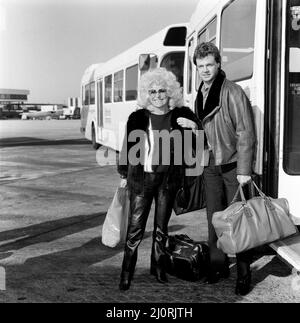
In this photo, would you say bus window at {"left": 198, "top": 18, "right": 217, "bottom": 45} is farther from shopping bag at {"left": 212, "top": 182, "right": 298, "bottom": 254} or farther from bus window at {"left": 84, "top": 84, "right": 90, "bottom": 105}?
bus window at {"left": 84, "top": 84, "right": 90, "bottom": 105}

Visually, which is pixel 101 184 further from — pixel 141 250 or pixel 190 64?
Result: pixel 141 250

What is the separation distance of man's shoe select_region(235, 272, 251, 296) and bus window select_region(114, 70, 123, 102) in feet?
31.7

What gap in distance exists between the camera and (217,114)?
12.4 feet

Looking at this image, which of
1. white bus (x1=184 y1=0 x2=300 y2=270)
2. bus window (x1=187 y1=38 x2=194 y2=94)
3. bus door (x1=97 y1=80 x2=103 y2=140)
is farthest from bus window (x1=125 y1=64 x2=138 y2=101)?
white bus (x1=184 y1=0 x2=300 y2=270)

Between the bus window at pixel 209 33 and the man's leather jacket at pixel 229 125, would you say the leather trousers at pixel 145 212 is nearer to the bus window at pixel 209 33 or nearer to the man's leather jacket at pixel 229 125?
the man's leather jacket at pixel 229 125

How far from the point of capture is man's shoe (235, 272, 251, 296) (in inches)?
153

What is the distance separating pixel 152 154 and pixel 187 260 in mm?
989

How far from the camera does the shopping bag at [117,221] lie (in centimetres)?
408

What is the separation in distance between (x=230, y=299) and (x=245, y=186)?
93cm

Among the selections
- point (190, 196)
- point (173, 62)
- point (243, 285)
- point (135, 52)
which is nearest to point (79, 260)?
point (190, 196)

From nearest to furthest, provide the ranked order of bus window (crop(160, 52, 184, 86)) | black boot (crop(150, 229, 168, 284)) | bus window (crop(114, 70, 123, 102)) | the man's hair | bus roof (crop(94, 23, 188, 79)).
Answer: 1. the man's hair
2. black boot (crop(150, 229, 168, 284))
3. bus window (crop(160, 52, 184, 86))
4. bus roof (crop(94, 23, 188, 79))
5. bus window (crop(114, 70, 123, 102))

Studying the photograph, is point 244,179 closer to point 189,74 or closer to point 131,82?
point 189,74

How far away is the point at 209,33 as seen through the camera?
6184mm
